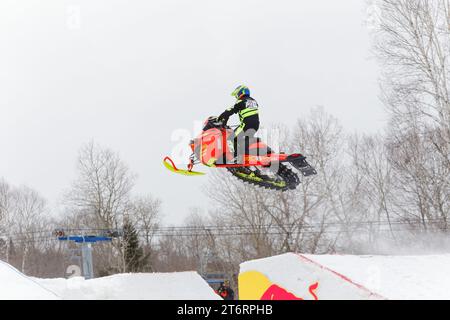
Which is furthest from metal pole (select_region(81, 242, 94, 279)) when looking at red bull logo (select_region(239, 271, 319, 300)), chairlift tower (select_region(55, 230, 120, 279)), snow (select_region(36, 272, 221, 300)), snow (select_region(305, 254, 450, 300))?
snow (select_region(305, 254, 450, 300))

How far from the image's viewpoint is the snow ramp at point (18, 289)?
4.82 m

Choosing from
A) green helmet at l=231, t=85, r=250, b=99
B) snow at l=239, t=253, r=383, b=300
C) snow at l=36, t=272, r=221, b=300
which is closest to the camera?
snow at l=239, t=253, r=383, b=300

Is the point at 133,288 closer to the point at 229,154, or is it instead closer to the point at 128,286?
the point at 128,286

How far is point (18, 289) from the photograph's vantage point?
16.5ft

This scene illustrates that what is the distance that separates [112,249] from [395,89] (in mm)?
20251

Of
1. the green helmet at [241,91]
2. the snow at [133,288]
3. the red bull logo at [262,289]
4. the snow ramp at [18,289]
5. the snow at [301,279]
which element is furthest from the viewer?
the green helmet at [241,91]

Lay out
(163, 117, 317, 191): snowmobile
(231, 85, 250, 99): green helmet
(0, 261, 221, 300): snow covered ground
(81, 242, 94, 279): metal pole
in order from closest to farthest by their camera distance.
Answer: (0, 261, 221, 300): snow covered ground
(231, 85, 250, 99): green helmet
(163, 117, 317, 191): snowmobile
(81, 242, 94, 279): metal pole

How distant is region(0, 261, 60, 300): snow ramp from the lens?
482cm

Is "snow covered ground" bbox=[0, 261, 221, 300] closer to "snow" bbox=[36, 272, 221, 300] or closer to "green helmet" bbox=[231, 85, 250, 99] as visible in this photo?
"snow" bbox=[36, 272, 221, 300]

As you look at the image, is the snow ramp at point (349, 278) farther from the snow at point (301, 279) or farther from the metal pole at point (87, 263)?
the metal pole at point (87, 263)

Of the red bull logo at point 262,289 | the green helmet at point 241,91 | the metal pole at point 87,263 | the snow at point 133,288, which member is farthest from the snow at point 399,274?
the metal pole at point 87,263

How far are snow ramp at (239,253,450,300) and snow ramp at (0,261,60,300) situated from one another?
309cm

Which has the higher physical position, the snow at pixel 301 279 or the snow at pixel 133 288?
the snow at pixel 301 279

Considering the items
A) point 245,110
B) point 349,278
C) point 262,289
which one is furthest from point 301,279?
point 245,110
